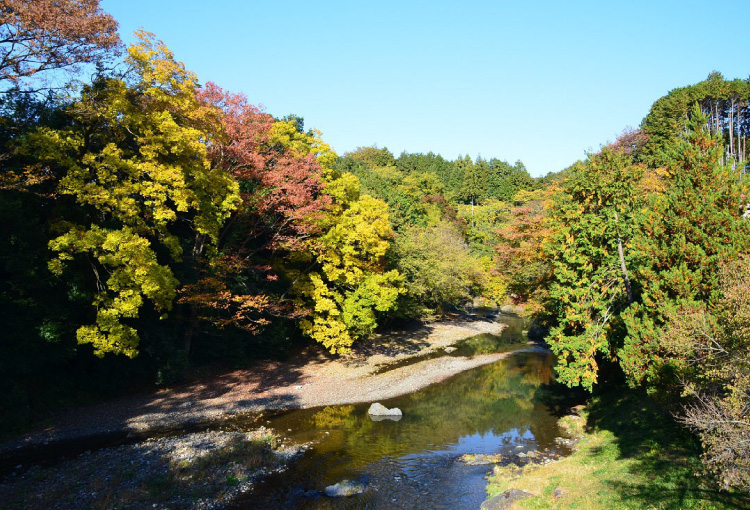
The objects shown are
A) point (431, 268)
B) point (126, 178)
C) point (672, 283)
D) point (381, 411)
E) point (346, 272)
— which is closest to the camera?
point (672, 283)

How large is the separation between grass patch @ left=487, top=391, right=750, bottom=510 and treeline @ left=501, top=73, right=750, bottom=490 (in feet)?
2.53

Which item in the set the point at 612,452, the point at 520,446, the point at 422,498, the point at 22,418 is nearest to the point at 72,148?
the point at 22,418

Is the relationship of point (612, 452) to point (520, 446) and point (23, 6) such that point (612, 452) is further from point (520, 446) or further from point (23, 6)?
point (23, 6)

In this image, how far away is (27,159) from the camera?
17.9m

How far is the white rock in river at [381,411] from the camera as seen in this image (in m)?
21.7

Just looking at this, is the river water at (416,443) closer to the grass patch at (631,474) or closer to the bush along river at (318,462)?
the bush along river at (318,462)

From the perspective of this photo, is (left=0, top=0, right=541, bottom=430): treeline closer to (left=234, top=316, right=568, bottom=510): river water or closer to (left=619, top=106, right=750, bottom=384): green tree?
(left=234, top=316, right=568, bottom=510): river water

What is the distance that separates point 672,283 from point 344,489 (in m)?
12.7

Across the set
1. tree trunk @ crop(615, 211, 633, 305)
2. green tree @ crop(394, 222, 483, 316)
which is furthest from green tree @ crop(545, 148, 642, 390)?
green tree @ crop(394, 222, 483, 316)

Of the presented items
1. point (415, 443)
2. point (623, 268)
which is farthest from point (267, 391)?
point (623, 268)

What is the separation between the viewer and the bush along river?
1288cm

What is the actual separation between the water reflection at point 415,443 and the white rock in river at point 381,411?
524 mm

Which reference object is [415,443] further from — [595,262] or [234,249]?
[234,249]

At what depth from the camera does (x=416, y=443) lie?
1848 cm
